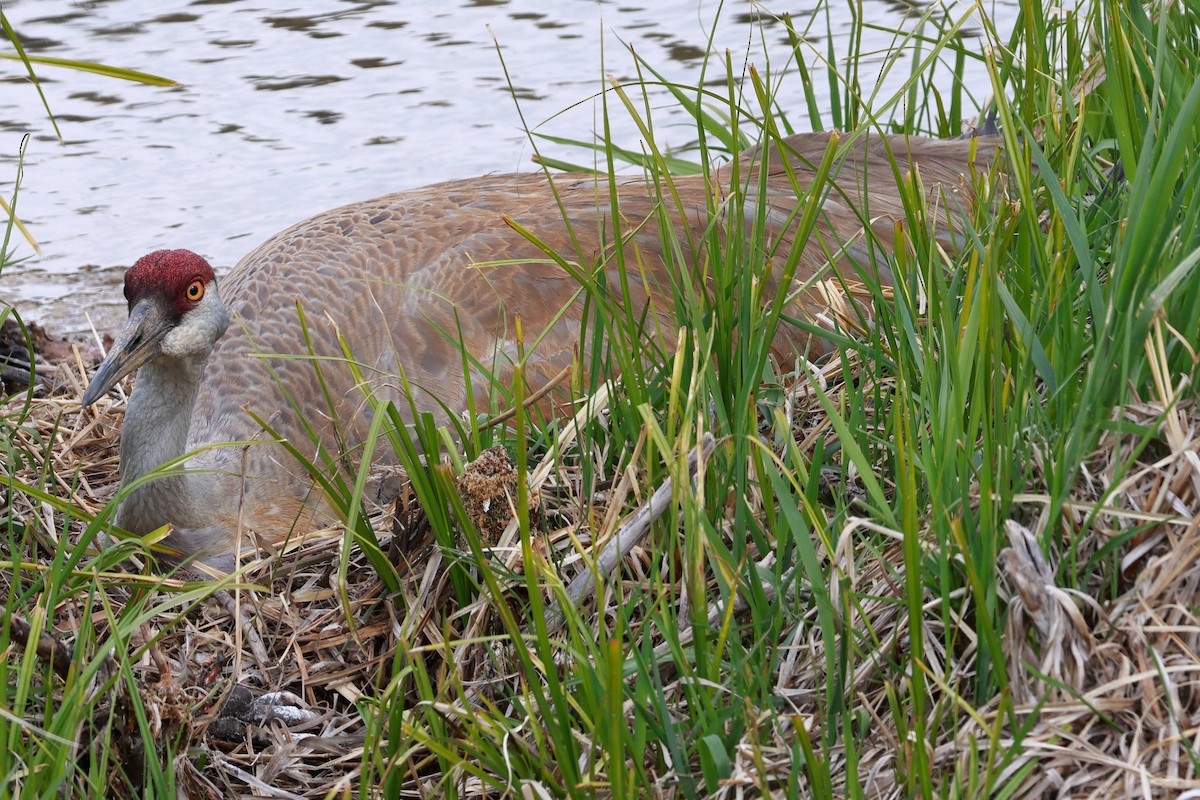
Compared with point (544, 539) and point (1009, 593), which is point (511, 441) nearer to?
point (544, 539)

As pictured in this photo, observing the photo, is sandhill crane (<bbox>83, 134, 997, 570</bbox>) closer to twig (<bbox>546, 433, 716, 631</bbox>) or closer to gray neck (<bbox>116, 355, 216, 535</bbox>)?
gray neck (<bbox>116, 355, 216, 535</bbox>)

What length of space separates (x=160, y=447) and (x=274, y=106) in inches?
165

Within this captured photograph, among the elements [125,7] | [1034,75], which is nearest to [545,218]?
[1034,75]

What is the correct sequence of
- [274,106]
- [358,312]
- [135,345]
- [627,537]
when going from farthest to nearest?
[274,106], [358,312], [135,345], [627,537]

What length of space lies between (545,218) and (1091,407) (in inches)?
72.4

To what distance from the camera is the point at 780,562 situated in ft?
6.33

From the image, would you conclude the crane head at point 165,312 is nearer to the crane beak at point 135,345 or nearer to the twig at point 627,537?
the crane beak at point 135,345

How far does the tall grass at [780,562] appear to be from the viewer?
1.72 meters

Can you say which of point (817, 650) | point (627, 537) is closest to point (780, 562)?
point (817, 650)

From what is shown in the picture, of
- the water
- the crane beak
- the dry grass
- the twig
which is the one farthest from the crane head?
the water

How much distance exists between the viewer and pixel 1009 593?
174cm

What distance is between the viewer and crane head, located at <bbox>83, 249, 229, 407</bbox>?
2.93 m

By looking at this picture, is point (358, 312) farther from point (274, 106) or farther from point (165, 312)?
point (274, 106)

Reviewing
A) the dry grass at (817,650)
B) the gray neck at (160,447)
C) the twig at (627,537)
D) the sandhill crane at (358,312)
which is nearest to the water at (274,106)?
the sandhill crane at (358,312)
